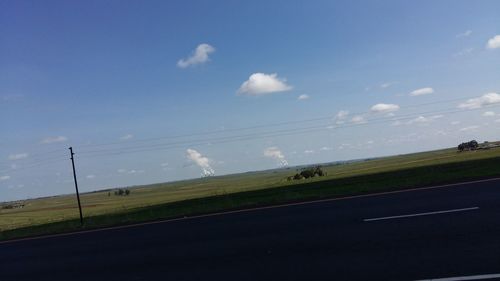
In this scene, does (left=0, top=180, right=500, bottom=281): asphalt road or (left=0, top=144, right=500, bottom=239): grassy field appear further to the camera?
(left=0, top=144, right=500, bottom=239): grassy field

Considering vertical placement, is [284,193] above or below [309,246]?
above

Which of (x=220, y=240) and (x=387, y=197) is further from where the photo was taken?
(x=387, y=197)

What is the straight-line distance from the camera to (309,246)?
8.57 meters

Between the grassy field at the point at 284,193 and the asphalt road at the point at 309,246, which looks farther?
the grassy field at the point at 284,193

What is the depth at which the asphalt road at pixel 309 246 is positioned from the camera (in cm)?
669

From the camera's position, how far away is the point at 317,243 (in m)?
8.74

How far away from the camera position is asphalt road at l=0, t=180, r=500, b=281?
21.9 feet

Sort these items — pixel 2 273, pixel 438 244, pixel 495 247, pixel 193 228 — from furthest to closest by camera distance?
pixel 193 228
pixel 2 273
pixel 438 244
pixel 495 247

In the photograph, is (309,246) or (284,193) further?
(284,193)

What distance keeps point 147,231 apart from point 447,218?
349 inches

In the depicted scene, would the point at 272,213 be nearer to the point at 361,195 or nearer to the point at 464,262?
the point at 361,195

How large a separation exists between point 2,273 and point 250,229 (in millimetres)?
5650

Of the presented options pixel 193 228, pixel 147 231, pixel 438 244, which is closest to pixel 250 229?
pixel 193 228

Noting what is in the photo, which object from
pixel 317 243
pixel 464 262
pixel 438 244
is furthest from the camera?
pixel 317 243
